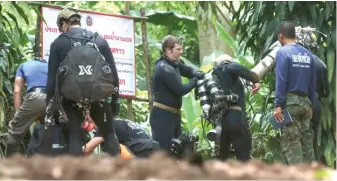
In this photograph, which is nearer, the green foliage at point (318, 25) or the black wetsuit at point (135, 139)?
the black wetsuit at point (135, 139)

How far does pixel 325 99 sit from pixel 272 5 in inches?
60.8

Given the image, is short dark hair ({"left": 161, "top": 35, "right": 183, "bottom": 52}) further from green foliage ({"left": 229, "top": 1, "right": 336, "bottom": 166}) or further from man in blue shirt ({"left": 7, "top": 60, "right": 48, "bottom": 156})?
green foliage ({"left": 229, "top": 1, "right": 336, "bottom": 166})

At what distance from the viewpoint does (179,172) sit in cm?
233

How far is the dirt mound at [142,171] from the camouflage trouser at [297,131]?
5838 millimetres

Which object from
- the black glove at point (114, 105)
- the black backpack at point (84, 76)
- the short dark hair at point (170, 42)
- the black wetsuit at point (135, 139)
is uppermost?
the short dark hair at point (170, 42)

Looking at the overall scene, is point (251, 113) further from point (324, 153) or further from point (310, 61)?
point (310, 61)

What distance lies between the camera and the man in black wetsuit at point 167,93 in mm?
8719

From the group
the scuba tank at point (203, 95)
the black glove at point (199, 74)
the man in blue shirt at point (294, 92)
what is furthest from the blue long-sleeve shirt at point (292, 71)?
the black glove at point (199, 74)

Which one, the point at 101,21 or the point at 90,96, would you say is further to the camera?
the point at 101,21

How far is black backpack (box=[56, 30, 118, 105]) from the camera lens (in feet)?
22.6

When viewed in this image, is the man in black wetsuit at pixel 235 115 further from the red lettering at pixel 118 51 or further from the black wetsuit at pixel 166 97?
the red lettering at pixel 118 51

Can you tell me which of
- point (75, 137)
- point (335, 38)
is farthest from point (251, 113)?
point (75, 137)

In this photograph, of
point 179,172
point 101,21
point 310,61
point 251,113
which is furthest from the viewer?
point 251,113

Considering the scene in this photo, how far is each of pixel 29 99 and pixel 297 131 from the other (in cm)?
287
